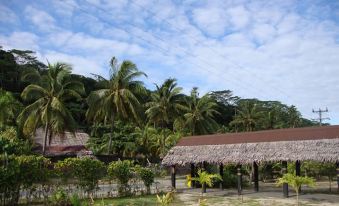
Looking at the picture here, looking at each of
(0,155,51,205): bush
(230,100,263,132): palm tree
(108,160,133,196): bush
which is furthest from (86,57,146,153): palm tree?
(230,100,263,132): palm tree

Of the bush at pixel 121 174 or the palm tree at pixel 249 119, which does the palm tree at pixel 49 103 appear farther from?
the palm tree at pixel 249 119

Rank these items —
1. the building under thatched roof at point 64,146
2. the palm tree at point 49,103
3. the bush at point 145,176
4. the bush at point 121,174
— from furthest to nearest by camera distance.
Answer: the building under thatched roof at point 64,146 < the palm tree at point 49,103 < the bush at point 145,176 < the bush at point 121,174

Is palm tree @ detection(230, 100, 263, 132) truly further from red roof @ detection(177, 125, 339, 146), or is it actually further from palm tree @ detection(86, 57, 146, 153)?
red roof @ detection(177, 125, 339, 146)

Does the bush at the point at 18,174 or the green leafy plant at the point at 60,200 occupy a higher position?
the bush at the point at 18,174

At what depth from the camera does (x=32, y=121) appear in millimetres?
27391

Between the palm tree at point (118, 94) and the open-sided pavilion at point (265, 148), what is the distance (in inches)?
300

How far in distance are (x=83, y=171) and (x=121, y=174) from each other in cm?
217

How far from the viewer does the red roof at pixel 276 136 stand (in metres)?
17.7

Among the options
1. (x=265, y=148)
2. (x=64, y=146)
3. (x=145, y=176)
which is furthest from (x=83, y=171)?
(x=64, y=146)

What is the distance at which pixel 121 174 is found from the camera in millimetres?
18562

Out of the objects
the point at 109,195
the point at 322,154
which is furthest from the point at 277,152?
the point at 109,195

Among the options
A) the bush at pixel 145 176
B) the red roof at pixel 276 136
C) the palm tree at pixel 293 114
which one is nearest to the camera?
the red roof at pixel 276 136

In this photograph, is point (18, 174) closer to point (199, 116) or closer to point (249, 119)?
point (199, 116)

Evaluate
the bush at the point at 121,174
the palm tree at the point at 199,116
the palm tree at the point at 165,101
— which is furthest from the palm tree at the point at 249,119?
the bush at the point at 121,174
